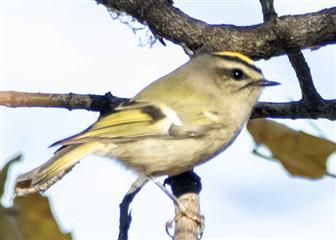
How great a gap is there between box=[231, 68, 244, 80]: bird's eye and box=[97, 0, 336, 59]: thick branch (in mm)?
69

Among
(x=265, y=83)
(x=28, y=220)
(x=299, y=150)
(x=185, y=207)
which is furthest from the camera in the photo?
(x=265, y=83)

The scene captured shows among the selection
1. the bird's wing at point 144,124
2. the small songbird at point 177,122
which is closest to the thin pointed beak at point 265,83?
the small songbird at point 177,122

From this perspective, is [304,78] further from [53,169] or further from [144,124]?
[53,169]

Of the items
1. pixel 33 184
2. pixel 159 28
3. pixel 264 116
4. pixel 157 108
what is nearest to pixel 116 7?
pixel 159 28

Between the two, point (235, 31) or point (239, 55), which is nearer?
point (239, 55)

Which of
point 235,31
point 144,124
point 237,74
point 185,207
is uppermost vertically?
point 235,31

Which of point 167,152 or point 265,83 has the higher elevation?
A: point 265,83

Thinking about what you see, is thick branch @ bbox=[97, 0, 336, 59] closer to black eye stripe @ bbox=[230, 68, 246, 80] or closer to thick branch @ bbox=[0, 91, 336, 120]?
black eye stripe @ bbox=[230, 68, 246, 80]

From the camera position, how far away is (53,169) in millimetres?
1776

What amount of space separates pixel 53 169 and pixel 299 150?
2.01 feet

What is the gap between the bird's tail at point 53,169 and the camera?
61.1 inches

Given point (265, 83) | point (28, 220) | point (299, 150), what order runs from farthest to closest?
point (265, 83), point (299, 150), point (28, 220)

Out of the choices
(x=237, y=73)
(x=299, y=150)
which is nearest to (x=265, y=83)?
(x=237, y=73)

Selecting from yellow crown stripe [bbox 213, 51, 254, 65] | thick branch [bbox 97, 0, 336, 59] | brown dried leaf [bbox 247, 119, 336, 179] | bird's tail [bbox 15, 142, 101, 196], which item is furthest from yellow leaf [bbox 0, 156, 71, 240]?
thick branch [bbox 97, 0, 336, 59]
